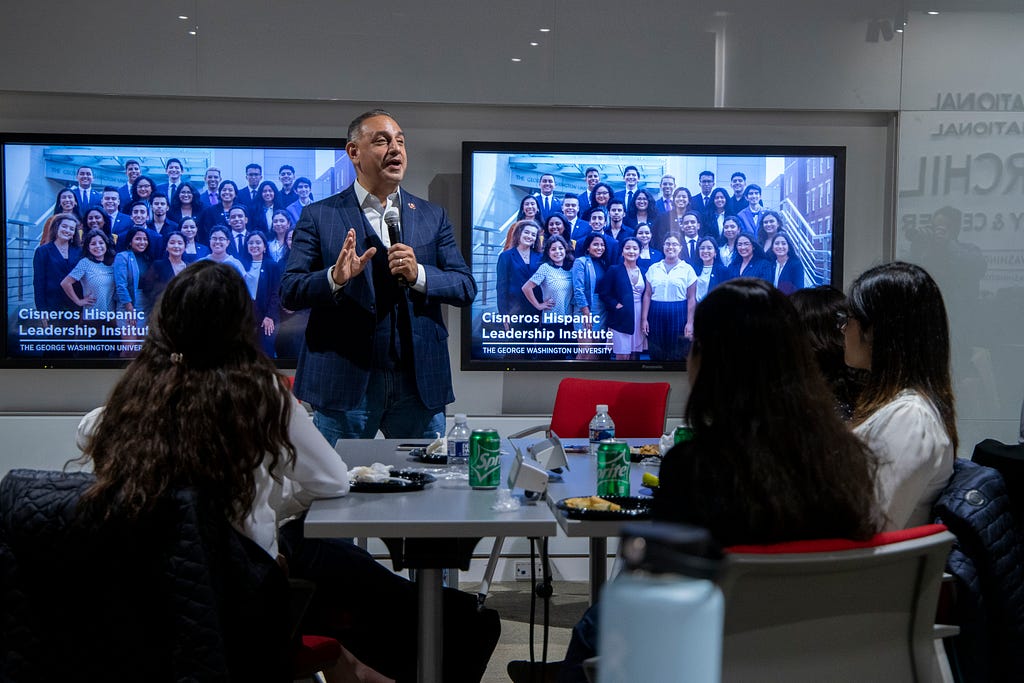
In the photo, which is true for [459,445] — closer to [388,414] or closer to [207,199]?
[388,414]

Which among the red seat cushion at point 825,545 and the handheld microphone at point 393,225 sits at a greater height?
the handheld microphone at point 393,225

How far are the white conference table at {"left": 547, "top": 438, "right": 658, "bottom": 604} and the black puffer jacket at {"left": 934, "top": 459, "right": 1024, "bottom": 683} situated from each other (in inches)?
26.1

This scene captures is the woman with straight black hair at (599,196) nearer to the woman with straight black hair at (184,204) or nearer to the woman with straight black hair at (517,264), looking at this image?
the woman with straight black hair at (517,264)

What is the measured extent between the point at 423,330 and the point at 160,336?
74.2 inches

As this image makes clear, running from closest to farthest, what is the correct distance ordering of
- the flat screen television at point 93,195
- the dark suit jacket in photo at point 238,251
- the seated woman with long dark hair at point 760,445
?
1. the seated woman with long dark hair at point 760,445
2. the flat screen television at point 93,195
3. the dark suit jacket in photo at point 238,251

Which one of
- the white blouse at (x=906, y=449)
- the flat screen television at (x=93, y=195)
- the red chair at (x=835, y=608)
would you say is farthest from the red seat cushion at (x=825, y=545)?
the flat screen television at (x=93, y=195)

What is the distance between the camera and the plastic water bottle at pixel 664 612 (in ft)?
1.93

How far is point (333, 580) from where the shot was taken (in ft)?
8.52

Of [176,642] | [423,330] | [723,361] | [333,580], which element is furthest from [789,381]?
[423,330]

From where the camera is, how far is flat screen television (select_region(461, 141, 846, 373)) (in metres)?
5.00

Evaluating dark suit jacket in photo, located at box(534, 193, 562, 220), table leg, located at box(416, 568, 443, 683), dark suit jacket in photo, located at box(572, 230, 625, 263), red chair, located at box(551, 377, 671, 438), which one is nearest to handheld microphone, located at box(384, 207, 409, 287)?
A: red chair, located at box(551, 377, 671, 438)

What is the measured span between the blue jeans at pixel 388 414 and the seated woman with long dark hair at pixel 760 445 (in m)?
2.21

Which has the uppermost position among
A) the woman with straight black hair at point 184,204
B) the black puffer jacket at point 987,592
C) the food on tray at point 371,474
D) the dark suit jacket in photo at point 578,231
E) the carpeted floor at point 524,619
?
the woman with straight black hair at point 184,204

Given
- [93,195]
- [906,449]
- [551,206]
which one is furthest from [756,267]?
[93,195]
